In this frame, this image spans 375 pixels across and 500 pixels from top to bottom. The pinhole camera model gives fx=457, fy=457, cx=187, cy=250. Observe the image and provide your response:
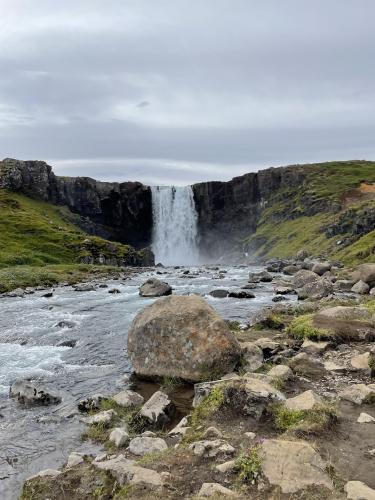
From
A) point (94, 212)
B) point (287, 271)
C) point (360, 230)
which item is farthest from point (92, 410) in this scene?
point (94, 212)

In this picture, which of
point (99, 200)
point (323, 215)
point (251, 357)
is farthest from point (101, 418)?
point (99, 200)

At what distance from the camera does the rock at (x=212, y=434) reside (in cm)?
1132

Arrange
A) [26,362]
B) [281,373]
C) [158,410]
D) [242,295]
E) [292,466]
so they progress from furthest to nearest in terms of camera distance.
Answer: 1. [242,295]
2. [26,362]
3. [281,373]
4. [158,410]
5. [292,466]

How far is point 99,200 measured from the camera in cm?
17012

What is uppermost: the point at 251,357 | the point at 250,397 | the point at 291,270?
the point at 250,397

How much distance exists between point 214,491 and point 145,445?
149 inches

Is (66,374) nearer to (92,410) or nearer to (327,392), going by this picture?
(92,410)

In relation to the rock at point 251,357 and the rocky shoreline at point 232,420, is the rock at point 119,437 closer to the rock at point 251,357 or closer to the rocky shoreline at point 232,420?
the rocky shoreline at point 232,420

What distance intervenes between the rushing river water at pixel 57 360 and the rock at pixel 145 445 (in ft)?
5.73

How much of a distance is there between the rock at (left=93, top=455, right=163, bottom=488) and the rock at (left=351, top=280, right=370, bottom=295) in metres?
37.2

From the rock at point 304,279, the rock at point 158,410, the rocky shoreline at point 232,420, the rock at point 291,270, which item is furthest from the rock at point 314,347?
the rock at point 291,270

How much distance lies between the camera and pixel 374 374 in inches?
628

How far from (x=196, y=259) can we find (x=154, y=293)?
115582 mm

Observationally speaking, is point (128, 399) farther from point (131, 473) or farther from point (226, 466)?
point (226, 466)
